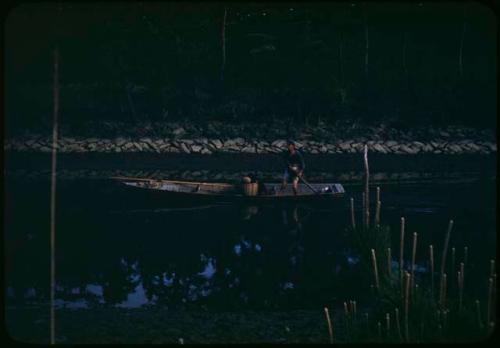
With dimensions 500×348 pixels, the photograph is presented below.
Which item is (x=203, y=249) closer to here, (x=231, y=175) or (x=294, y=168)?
(x=294, y=168)

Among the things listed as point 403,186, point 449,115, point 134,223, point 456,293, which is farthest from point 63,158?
point 456,293

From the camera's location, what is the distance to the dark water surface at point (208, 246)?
13.5m

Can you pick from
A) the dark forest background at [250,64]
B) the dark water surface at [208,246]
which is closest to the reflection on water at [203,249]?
the dark water surface at [208,246]

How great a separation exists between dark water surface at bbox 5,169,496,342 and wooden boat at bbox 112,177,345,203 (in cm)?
53

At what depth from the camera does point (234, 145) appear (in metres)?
32.9

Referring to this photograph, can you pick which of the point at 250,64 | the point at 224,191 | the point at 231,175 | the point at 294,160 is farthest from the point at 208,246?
the point at 250,64

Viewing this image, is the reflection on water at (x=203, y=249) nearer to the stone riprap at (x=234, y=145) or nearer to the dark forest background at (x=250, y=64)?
the stone riprap at (x=234, y=145)

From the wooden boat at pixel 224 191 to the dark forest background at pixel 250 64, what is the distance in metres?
14.9

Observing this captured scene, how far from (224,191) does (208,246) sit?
4023mm

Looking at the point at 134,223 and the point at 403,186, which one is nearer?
the point at 134,223

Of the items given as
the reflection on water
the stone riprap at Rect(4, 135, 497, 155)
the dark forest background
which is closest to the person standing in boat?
the reflection on water

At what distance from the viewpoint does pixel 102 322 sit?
11586 mm

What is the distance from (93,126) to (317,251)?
827 inches

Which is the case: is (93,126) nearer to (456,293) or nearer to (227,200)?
(227,200)
